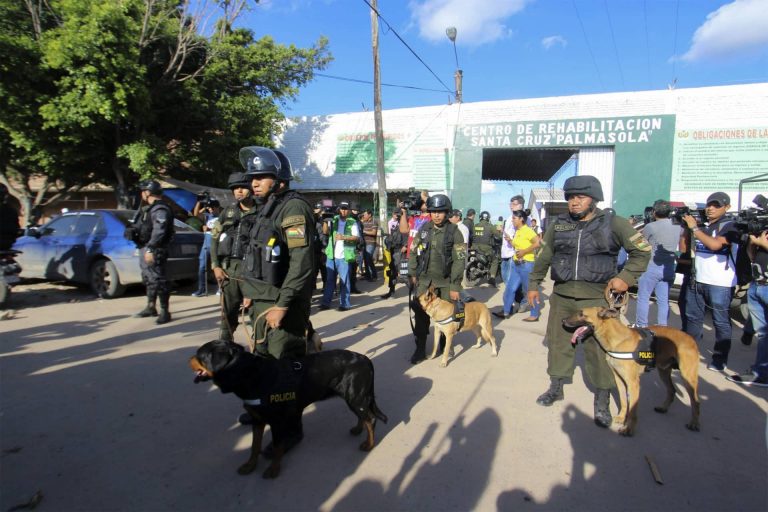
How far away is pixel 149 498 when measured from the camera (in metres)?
2.32

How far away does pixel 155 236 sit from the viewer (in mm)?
5562

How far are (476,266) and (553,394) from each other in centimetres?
704

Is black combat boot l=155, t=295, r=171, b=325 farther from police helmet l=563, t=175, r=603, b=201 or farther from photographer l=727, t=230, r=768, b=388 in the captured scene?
photographer l=727, t=230, r=768, b=388

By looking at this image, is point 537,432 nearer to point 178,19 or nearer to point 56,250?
point 56,250

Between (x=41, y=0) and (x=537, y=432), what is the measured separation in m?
13.4

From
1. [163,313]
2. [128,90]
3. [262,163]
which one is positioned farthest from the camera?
[128,90]

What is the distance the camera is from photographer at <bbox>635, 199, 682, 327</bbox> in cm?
527

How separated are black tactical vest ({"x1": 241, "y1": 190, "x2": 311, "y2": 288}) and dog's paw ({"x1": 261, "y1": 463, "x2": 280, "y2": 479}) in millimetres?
1163

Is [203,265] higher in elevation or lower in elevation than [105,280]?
higher

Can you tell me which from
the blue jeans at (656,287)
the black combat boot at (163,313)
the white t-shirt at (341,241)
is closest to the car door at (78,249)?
the black combat boot at (163,313)

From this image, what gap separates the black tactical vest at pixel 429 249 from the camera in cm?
472

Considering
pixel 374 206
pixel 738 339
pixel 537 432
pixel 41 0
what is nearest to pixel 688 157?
pixel 738 339

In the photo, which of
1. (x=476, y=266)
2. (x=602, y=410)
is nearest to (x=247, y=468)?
(x=602, y=410)

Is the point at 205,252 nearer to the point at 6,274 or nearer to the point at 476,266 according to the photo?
the point at 6,274
